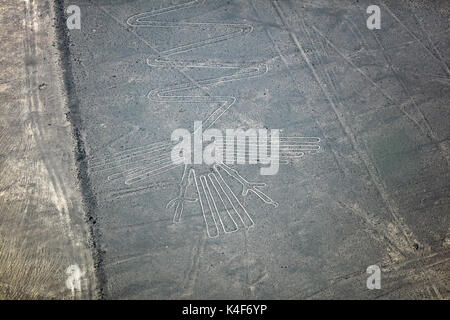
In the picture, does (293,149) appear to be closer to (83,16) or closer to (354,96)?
(354,96)

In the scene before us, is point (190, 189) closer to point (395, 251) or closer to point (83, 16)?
point (395, 251)

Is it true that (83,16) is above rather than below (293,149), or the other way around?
above

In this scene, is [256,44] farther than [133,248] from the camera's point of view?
Yes
